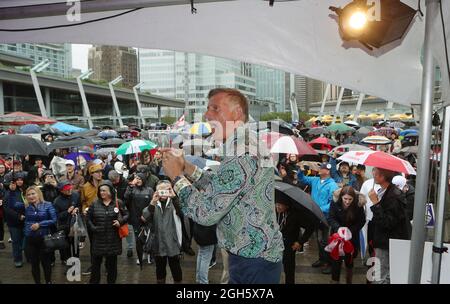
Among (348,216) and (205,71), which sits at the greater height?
(205,71)

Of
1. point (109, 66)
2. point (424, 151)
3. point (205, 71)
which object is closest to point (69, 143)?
point (205, 71)

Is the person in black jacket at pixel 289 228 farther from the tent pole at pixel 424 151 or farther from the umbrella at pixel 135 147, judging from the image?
the umbrella at pixel 135 147

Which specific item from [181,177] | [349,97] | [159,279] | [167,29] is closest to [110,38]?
[167,29]

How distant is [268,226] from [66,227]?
17.0ft

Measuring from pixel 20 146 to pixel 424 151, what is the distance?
9046 mm

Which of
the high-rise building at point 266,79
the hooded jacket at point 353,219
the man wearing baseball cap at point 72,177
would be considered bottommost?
the hooded jacket at point 353,219

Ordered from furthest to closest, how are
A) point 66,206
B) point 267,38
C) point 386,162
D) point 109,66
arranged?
point 109,66 → point 66,206 → point 386,162 → point 267,38

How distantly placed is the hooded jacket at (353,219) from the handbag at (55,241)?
428cm

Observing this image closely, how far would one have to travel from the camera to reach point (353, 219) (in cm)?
574

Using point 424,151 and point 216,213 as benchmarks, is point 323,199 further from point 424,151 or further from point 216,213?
point 216,213

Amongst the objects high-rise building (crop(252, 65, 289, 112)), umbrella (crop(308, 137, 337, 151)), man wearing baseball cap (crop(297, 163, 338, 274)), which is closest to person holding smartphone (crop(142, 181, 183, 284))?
high-rise building (crop(252, 65, 289, 112))

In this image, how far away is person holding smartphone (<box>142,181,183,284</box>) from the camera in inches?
215

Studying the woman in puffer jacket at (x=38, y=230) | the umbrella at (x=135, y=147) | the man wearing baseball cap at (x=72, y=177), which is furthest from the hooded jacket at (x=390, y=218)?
the umbrella at (x=135, y=147)

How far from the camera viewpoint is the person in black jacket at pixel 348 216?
5.75m
